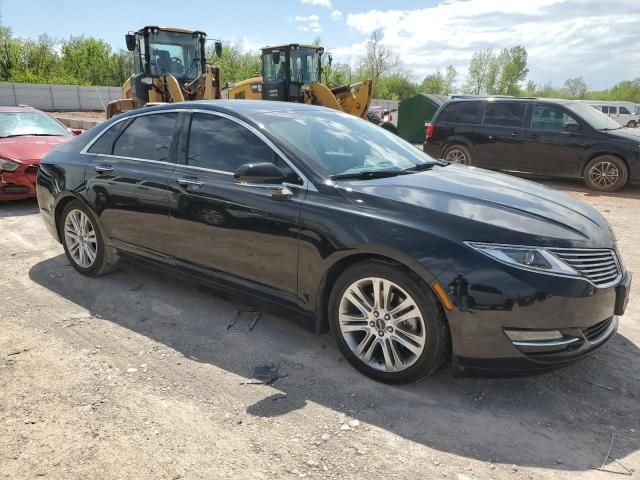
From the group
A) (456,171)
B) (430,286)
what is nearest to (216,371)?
(430,286)

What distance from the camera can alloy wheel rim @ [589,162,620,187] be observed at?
31.8ft

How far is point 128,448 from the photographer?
101 inches

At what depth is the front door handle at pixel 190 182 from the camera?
3.80 m

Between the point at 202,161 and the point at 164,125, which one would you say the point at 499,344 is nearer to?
the point at 202,161

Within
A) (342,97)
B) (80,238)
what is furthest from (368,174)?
(342,97)

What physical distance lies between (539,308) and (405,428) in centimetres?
94

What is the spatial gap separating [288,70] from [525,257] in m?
13.5

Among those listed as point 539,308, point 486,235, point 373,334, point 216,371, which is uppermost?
point 486,235

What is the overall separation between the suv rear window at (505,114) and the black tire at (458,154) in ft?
2.29

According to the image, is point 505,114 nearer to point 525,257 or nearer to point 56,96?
point 525,257

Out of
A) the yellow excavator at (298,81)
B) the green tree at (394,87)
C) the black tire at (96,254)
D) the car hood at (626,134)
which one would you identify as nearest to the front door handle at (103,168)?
the black tire at (96,254)

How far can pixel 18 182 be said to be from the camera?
7500 mm

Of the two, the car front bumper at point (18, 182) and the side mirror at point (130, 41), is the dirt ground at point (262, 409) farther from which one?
the side mirror at point (130, 41)

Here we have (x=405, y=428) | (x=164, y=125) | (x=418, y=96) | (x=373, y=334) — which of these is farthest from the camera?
(x=418, y=96)
